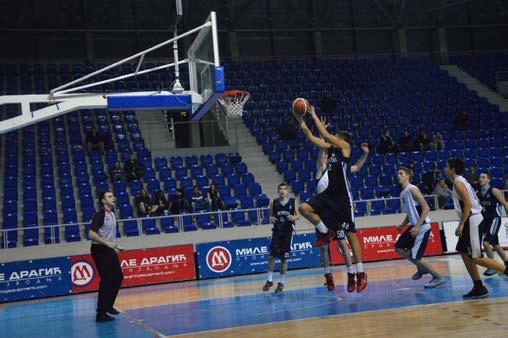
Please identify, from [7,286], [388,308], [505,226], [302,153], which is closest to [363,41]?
[302,153]

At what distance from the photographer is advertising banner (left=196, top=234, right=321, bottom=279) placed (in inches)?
691

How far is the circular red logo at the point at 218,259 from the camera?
1757 centimetres

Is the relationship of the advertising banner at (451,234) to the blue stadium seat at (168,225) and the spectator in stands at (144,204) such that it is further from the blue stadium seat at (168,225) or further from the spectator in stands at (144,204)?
the spectator in stands at (144,204)

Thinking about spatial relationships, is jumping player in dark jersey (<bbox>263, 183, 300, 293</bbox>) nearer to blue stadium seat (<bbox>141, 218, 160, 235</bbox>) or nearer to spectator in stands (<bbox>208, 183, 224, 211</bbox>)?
blue stadium seat (<bbox>141, 218, 160, 235</bbox>)

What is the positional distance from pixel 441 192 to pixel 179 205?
26.4 feet

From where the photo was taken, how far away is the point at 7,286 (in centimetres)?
1566

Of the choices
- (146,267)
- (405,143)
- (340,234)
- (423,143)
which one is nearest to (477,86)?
(423,143)

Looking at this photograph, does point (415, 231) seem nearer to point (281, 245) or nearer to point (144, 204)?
point (281, 245)

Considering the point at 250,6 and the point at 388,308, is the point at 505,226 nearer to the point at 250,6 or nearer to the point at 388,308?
the point at 388,308

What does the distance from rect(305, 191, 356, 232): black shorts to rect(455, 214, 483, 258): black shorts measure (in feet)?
5.16

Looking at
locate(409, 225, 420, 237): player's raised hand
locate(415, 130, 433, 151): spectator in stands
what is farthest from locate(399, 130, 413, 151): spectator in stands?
locate(409, 225, 420, 237): player's raised hand

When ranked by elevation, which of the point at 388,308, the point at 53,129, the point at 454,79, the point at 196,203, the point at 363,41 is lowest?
the point at 388,308

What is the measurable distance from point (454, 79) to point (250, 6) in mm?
10062

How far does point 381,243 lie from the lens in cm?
1912
